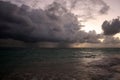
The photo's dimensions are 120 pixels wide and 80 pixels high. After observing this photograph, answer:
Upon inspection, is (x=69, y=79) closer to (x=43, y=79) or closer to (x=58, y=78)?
(x=58, y=78)

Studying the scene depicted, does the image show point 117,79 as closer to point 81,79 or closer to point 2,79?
point 81,79

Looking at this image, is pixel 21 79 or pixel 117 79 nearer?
pixel 117 79

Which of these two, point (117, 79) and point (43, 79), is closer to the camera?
point (117, 79)

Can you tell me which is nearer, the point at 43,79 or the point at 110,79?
the point at 110,79

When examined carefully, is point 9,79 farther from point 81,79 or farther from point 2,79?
point 81,79

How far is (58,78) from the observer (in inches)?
720

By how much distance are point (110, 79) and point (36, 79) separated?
922 cm

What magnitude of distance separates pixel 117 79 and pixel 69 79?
5787 millimetres

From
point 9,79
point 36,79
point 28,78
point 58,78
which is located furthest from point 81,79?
point 9,79

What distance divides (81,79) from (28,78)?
7001mm

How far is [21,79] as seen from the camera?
17.9 m

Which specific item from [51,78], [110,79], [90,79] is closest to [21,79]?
[51,78]

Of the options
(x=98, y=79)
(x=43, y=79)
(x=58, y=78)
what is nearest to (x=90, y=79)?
(x=98, y=79)

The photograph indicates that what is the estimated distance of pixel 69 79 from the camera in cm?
1792
